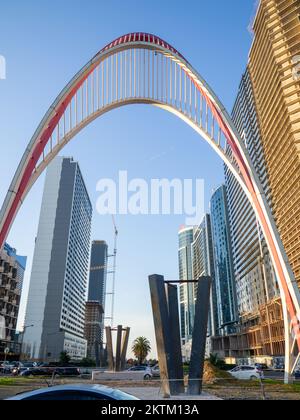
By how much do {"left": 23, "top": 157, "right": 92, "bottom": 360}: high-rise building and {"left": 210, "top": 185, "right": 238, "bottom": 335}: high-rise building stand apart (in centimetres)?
6602

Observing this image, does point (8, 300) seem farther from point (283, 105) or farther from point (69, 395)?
point (69, 395)

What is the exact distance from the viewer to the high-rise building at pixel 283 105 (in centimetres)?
6850

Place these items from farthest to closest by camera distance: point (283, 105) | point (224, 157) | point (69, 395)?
point (283, 105)
point (224, 157)
point (69, 395)

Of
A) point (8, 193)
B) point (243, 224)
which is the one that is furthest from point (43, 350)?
point (8, 193)

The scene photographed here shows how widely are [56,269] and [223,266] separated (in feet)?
234

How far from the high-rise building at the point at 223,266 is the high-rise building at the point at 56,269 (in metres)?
66.0

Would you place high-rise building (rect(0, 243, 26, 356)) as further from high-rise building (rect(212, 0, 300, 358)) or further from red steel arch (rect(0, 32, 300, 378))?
high-rise building (rect(212, 0, 300, 358))

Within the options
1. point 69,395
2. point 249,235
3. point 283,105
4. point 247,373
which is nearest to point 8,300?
point 247,373

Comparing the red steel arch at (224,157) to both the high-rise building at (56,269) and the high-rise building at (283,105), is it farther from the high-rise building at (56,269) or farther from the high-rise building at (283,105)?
the high-rise building at (56,269)

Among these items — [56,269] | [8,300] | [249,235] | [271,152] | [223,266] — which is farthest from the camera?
[56,269]

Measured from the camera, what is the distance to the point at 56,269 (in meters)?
145

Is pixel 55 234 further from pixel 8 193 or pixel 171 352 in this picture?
pixel 171 352

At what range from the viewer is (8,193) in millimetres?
28062
